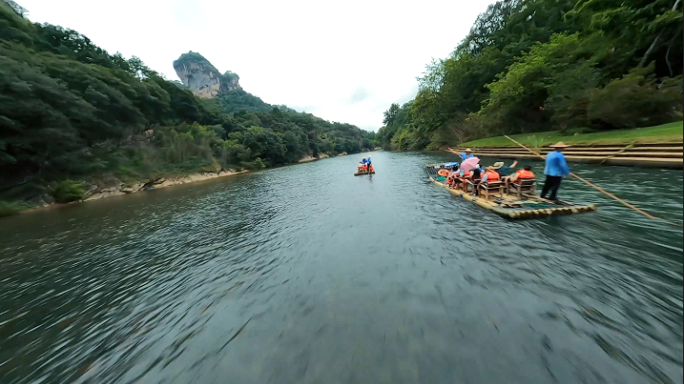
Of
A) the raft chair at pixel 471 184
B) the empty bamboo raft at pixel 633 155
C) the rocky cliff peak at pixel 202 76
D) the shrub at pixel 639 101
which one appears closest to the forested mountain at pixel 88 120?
the raft chair at pixel 471 184

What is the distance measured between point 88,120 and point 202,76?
613 feet

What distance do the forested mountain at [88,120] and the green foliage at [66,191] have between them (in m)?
2.24

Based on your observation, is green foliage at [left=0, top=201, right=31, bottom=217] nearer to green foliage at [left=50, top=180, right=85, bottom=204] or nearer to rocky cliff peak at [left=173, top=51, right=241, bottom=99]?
green foliage at [left=50, top=180, right=85, bottom=204]

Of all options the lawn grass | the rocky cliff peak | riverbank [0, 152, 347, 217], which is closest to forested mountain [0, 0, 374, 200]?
riverbank [0, 152, 347, 217]

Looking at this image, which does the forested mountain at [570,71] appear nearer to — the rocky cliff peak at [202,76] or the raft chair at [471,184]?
the raft chair at [471,184]

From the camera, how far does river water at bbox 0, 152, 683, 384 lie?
12.4ft

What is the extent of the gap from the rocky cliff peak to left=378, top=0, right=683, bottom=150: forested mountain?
181 m

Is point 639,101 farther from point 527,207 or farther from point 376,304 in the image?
point 376,304

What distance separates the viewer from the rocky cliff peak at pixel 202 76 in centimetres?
18462

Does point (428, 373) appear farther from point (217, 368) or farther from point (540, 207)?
point (540, 207)

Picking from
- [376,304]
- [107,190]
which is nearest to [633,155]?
[376,304]

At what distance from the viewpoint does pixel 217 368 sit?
4199 millimetres

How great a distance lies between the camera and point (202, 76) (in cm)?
18688

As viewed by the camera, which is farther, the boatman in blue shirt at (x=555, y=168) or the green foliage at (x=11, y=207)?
the green foliage at (x=11, y=207)
